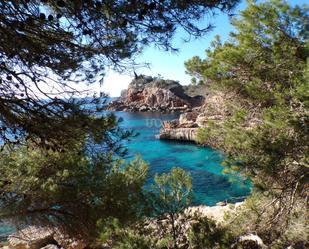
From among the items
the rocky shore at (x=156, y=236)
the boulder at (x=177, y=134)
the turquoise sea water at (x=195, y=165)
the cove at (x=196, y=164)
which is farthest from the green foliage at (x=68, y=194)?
the boulder at (x=177, y=134)

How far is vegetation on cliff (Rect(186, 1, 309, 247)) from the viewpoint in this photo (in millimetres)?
6254

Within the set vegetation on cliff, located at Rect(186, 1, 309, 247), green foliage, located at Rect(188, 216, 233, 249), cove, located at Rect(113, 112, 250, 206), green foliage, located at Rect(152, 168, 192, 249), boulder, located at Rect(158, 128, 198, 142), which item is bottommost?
cove, located at Rect(113, 112, 250, 206)

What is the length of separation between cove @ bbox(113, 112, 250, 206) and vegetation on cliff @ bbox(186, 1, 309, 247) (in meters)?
0.93

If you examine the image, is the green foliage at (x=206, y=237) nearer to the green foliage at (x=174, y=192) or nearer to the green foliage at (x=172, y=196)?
the green foliage at (x=172, y=196)

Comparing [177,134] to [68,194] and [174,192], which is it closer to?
[68,194]

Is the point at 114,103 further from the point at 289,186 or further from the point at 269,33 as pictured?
the point at 289,186

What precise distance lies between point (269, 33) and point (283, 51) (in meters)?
0.45

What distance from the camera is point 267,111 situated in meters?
6.23

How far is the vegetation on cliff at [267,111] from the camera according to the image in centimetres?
625

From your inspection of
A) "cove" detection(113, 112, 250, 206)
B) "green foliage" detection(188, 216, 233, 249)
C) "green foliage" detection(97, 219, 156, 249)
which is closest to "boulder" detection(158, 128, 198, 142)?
"cove" detection(113, 112, 250, 206)

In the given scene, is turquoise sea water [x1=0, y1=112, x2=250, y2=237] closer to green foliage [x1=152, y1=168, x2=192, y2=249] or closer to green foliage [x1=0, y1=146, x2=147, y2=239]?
green foliage [x1=0, y1=146, x2=147, y2=239]

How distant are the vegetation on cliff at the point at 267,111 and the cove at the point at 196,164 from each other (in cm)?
93

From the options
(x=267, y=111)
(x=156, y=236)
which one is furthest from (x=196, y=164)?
(x=156, y=236)

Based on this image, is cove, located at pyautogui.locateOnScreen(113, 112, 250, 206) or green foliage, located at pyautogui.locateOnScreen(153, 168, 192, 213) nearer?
green foliage, located at pyautogui.locateOnScreen(153, 168, 192, 213)
